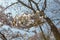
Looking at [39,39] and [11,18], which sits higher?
[11,18]

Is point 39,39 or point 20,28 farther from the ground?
point 20,28

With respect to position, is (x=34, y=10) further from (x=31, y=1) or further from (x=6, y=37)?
(x=6, y=37)

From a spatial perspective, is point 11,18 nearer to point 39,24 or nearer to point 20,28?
point 20,28

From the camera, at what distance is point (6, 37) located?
496cm

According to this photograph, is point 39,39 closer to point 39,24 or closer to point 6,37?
point 39,24

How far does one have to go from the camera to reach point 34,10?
4.72 meters

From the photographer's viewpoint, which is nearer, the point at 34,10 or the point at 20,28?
the point at 34,10

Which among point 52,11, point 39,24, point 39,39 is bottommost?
point 39,39

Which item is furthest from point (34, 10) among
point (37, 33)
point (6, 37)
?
point (6, 37)

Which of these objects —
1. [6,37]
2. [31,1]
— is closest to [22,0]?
[31,1]

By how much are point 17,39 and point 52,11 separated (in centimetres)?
112

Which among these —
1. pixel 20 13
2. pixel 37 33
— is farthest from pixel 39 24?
pixel 20 13

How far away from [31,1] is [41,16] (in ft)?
1.50

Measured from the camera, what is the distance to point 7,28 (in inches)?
201
